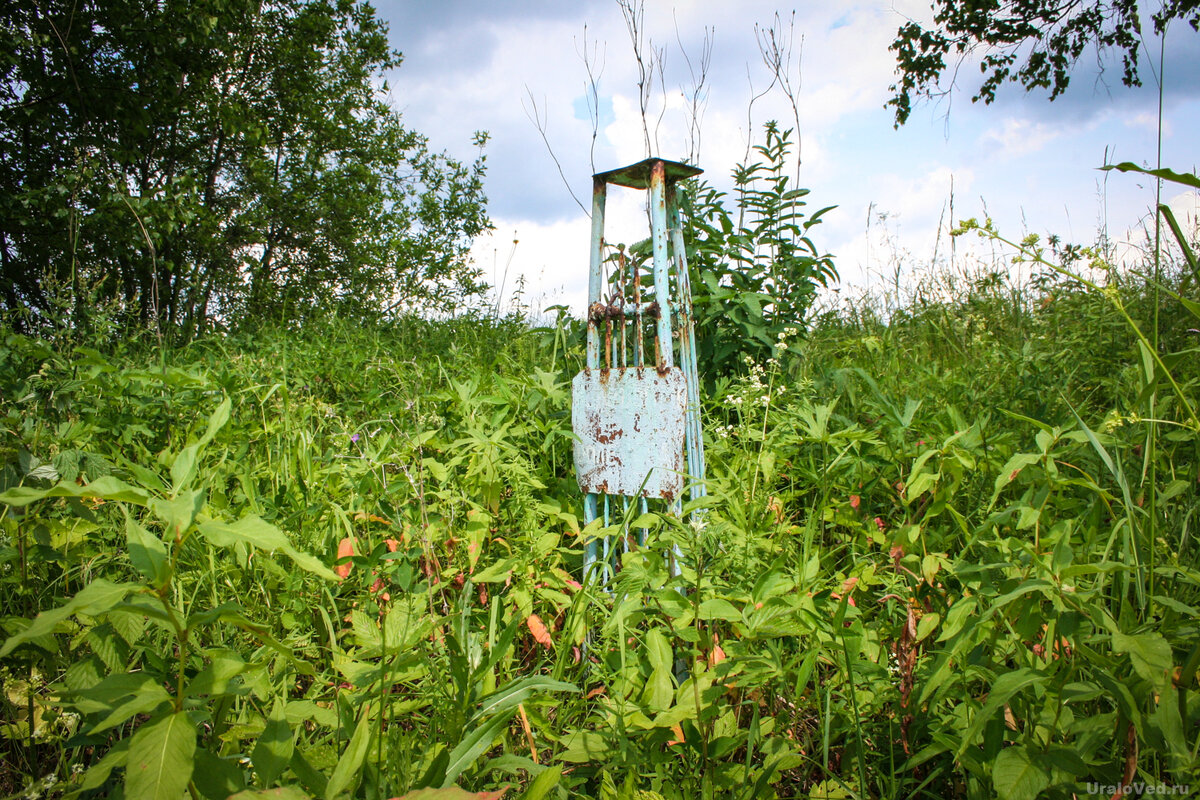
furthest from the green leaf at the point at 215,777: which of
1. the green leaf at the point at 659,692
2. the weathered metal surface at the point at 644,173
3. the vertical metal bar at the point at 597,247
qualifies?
the weathered metal surface at the point at 644,173

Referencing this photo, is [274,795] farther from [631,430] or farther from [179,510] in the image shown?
[631,430]

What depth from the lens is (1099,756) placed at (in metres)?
1.12

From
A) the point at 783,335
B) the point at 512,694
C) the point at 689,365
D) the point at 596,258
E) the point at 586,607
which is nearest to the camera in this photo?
the point at 512,694

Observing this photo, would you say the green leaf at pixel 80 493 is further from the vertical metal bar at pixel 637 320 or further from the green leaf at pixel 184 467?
the vertical metal bar at pixel 637 320

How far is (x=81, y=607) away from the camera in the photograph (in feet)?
2.54

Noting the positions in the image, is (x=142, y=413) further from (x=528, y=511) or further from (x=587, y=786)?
(x=587, y=786)

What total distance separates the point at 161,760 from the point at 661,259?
1750 millimetres

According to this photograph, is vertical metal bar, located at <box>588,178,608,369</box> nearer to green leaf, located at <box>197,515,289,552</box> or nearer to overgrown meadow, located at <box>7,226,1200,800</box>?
overgrown meadow, located at <box>7,226,1200,800</box>

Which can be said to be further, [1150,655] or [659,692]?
[659,692]

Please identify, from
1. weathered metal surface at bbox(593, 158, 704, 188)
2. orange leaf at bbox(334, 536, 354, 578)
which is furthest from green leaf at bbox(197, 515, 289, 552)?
weathered metal surface at bbox(593, 158, 704, 188)

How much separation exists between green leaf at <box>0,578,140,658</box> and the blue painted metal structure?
1265mm

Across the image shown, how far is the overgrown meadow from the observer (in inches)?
37.8

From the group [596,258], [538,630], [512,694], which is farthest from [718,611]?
[596,258]

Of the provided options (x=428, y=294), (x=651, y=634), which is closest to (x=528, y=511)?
(x=651, y=634)
